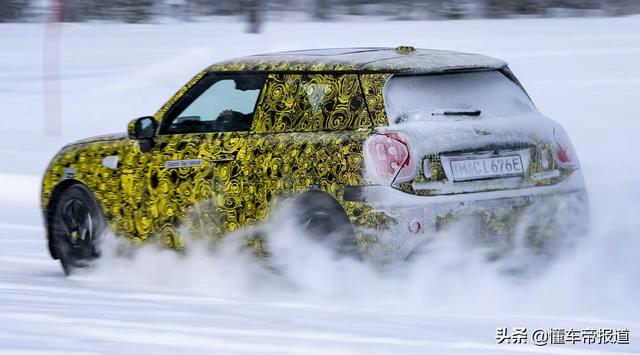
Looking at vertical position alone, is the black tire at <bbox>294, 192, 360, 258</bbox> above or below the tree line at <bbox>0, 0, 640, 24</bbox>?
above

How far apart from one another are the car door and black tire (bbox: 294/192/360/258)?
461 millimetres

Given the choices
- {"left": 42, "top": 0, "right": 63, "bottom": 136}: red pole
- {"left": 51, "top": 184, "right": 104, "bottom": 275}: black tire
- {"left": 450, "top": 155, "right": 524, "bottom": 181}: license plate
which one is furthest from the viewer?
{"left": 42, "top": 0, "right": 63, "bottom": 136}: red pole

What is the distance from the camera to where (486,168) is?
7633mm

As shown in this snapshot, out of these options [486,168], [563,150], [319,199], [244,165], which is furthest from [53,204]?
[563,150]

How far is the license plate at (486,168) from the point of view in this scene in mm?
7562

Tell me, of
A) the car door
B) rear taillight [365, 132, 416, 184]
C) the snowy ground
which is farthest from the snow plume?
rear taillight [365, 132, 416, 184]

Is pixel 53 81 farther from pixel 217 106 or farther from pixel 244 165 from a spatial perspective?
pixel 244 165

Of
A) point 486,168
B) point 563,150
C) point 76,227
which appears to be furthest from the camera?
point 76,227

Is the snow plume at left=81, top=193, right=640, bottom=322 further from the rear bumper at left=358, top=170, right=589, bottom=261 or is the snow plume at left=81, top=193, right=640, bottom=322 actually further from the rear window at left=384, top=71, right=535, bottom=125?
the rear window at left=384, top=71, right=535, bottom=125

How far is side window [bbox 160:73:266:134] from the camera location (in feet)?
27.2

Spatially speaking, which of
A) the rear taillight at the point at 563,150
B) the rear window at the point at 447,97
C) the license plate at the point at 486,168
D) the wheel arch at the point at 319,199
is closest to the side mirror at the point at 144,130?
the wheel arch at the point at 319,199

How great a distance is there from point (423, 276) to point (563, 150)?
113 centimetres

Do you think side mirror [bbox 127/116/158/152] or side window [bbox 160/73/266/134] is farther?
side mirror [bbox 127/116/158/152]

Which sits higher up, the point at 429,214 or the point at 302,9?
the point at 429,214
